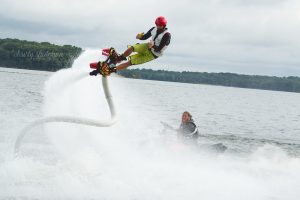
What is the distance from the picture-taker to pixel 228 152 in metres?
25.0

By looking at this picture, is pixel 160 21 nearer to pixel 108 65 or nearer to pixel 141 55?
pixel 141 55

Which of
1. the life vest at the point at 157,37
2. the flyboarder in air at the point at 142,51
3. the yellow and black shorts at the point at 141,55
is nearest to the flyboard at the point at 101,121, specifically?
the flyboarder in air at the point at 142,51

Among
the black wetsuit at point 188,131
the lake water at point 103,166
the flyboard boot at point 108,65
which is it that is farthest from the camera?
the black wetsuit at point 188,131

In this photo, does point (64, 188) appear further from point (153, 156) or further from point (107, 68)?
point (153, 156)

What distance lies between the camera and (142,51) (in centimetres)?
1273

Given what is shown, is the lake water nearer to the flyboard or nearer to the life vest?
the flyboard

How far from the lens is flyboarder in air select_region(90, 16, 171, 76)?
40.3 ft

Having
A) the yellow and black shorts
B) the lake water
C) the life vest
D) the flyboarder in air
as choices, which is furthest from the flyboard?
the life vest

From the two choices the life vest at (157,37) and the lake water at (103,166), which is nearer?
the life vest at (157,37)

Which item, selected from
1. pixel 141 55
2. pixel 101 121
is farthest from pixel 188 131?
pixel 141 55

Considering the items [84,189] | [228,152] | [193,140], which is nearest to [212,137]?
[228,152]

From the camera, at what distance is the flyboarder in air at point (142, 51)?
40.3 feet

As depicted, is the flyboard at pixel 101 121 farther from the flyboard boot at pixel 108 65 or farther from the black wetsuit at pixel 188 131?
the black wetsuit at pixel 188 131

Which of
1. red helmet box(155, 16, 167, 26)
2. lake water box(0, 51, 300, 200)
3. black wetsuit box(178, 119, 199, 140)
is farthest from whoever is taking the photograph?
black wetsuit box(178, 119, 199, 140)
